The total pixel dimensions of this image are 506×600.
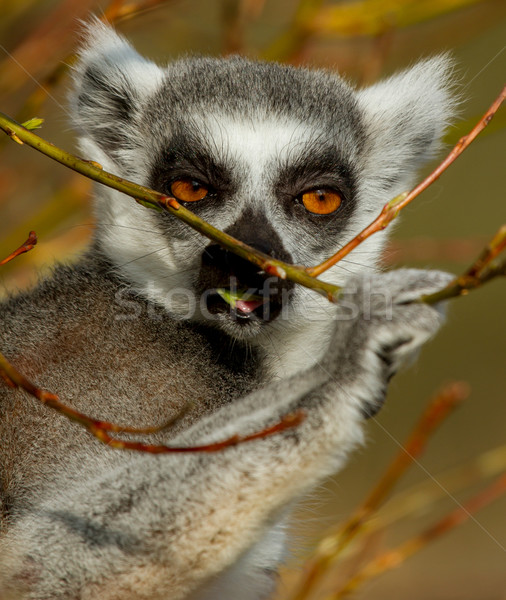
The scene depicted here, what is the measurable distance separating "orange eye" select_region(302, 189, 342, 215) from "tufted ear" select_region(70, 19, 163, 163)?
0.85 m

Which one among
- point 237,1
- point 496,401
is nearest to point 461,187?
point 496,401

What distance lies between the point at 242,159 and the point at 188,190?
24 cm

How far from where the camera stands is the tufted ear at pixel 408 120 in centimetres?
351

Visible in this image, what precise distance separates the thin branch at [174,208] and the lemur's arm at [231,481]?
0.61ft

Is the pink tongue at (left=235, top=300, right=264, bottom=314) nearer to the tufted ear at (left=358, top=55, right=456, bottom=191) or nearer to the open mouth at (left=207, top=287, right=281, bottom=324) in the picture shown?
the open mouth at (left=207, top=287, right=281, bottom=324)

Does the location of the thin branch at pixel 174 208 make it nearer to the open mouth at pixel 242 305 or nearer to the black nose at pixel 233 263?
the black nose at pixel 233 263

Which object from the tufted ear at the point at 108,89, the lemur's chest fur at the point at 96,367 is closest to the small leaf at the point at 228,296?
the lemur's chest fur at the point at 96,367

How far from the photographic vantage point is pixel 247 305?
2711 millimetres

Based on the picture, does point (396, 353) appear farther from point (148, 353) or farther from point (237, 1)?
point (237, 1)

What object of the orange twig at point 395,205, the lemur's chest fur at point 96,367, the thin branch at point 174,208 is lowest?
the lemur's chest fur at point 96,367

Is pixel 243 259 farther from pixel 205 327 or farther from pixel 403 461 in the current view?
pixel 403 461

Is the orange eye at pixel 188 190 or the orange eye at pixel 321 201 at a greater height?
the orange eye at pixel 321 201

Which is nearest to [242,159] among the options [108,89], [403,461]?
[108,89]

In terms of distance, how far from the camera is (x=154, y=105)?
3.40m
